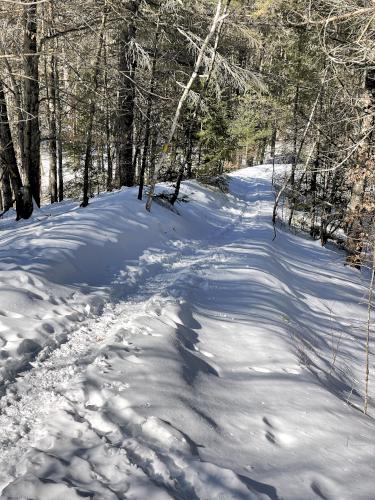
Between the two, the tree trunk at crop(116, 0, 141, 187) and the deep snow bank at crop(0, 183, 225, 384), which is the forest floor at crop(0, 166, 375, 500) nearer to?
the deep snow bank at crop(0, 183, 225, 384)

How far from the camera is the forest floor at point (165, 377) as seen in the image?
2.97 metres

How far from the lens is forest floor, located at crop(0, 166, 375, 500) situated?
9.75 ft

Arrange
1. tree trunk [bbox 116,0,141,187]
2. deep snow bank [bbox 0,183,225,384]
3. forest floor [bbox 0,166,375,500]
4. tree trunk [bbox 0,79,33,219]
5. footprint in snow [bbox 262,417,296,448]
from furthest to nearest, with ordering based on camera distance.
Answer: tree trunk [bbox 116,0,141,187], tree trunk [bbox 0,79,33,219], deep snow bank [bbox 0,183,225,384], footprint in snow [bbox 262,417,296,448], forest floor [bbox 0,166,375,500]

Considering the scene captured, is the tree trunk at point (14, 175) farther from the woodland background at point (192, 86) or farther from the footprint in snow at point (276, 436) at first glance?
the footprint in snow at point (276, 436)

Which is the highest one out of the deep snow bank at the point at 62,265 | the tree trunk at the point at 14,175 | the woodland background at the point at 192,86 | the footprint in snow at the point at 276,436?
the woodland background at the point at 192,86

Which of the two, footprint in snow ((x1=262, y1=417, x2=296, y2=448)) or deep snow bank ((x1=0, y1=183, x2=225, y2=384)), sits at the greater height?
deep snow bank ((x1=0, y1=183, x2=225, y2=384))

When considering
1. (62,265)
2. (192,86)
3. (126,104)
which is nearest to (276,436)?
(62,265)

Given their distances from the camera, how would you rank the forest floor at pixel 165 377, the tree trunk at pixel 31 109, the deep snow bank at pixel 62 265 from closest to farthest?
1. the forest floor at pixel 165 377
2. the deep snow bank at pixel 62 265
3. the tree trunk at pixel 31 109

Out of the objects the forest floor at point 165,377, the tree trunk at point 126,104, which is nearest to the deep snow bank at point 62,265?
the forest floor at point 165,377

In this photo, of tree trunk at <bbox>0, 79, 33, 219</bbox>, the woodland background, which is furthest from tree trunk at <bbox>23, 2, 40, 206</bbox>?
tree trunk at <bbox>0, 79, 33, 219</bbox>

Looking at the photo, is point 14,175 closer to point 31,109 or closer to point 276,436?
point 31,109

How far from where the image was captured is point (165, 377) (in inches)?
166

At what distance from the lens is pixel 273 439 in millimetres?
3693

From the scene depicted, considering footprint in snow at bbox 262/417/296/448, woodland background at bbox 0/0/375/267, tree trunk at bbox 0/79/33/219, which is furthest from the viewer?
tree trunk at bbox 0/79/33/219
